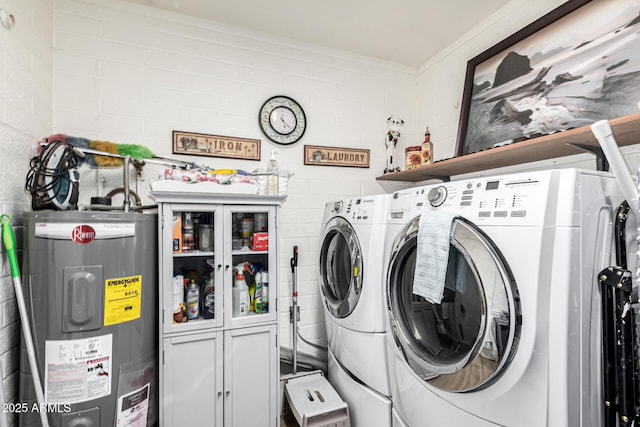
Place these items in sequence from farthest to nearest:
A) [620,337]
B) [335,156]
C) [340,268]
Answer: [335,156] < [340,268] < [620,337]

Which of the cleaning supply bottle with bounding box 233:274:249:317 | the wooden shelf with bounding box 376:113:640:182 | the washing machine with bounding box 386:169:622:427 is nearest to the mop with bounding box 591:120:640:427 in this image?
the washing machine with bounding box 386:169:622:427

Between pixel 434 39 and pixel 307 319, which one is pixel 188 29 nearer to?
pixel 434 39

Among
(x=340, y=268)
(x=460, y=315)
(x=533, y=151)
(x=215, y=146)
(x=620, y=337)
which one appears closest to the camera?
(x=620, y=337)

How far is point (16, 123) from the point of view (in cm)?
135

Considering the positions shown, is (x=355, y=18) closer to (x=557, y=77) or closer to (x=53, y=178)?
(x=557, y=77)

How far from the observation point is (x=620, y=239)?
3.09ft

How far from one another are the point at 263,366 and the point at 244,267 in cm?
58

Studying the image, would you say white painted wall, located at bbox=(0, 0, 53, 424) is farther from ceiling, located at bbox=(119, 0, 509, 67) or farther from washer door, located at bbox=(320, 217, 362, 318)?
washer door, located at bbox=(320, 217, 362, 318)

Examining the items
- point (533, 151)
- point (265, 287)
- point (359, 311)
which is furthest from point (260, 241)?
point (533, 151)

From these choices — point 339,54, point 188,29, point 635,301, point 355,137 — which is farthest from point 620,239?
point 188,29

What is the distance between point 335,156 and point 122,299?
5.56 feet

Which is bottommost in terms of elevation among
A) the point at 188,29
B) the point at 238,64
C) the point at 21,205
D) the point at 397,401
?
the point at 397,401

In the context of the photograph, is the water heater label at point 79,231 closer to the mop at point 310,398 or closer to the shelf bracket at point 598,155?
the mop at point 310,398

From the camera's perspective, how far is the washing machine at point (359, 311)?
1.58 meters
